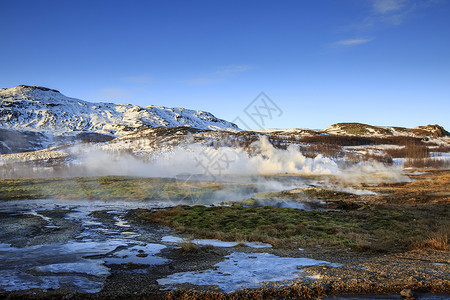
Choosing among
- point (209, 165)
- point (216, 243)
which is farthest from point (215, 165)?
point (216, 243)

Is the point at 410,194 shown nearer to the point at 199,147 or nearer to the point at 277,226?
the point at 277,226

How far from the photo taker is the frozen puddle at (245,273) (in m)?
9.26

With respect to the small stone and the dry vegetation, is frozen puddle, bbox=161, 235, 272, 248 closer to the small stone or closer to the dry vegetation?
the dry vegetation

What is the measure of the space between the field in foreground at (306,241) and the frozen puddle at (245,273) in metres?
0.34

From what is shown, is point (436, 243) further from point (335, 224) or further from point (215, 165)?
point (215, 165)

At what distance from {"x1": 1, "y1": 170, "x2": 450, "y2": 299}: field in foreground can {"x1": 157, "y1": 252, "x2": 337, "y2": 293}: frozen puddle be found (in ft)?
1.11

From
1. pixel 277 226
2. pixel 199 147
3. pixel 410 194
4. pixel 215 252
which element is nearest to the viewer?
pixel 215 252

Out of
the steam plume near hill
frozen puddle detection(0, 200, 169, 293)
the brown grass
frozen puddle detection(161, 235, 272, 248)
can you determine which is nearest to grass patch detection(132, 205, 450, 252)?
the brown grass

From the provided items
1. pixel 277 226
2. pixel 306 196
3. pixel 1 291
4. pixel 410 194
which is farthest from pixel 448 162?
pixel 1 291

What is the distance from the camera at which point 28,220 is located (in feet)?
81.6

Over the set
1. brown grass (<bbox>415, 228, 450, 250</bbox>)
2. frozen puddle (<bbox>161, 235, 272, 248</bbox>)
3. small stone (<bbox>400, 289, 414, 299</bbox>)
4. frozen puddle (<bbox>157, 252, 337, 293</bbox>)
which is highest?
small stone (<bbox>400, 289, 414, 299</bbox>)

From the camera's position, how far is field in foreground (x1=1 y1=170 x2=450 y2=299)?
856 cm

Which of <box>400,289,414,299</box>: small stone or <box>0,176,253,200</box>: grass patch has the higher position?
<box>400,289,414,299</box>: small stone

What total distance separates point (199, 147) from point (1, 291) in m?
112
